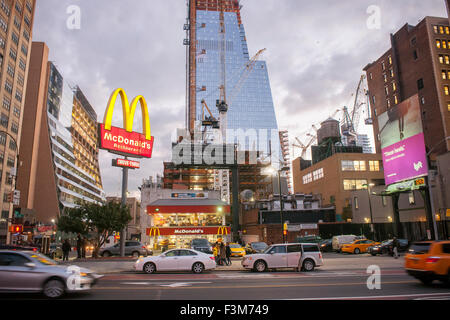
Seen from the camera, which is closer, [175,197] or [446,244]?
[446,244]

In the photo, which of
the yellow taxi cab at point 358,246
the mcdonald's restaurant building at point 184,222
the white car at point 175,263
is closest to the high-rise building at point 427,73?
the yellow taxi cab at point 358,246

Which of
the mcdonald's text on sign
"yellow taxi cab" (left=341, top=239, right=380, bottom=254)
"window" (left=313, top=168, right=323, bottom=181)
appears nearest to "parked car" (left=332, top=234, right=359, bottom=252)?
"yellow taxi cab" (left=341, top=239, right=380, bottom=254)

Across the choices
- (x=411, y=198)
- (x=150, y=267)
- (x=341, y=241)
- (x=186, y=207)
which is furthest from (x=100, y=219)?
(x=411, y=198)

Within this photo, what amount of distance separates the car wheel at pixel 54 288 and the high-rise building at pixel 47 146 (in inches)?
3135

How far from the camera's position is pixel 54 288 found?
9766 millimetres

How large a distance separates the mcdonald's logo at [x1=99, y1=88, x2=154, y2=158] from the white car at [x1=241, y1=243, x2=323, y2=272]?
→ 623 inches

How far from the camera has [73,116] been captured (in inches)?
4466

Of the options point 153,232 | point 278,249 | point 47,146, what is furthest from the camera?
point 47,146

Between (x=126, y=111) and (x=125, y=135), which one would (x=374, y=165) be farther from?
(x=126, y=111)

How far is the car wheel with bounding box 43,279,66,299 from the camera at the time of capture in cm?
966

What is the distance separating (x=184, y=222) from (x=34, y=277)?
Answer: 126 feet

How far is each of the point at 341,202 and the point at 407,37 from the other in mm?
43931
